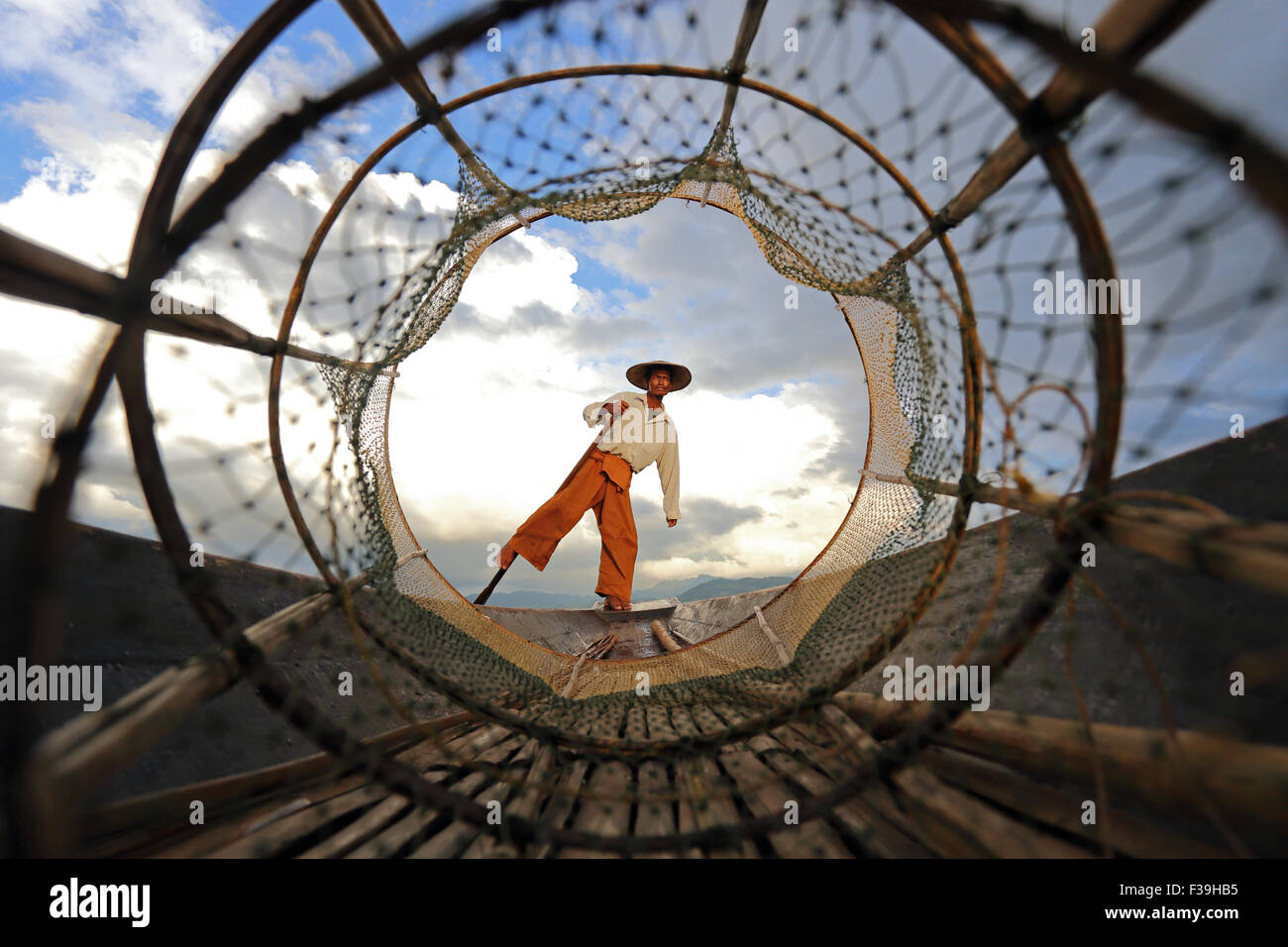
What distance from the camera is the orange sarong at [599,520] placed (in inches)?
201

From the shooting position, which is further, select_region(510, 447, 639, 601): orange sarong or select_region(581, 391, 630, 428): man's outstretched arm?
select_region(581, 391, 630, 428): man's outstretched arm

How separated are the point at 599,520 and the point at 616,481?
44cm

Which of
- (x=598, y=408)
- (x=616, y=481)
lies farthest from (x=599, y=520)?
(x=598, y=408)

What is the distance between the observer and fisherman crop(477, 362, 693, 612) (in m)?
5.18

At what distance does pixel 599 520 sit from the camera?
5.48m

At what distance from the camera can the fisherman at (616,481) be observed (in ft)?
17.0

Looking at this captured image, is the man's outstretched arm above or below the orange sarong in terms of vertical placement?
above

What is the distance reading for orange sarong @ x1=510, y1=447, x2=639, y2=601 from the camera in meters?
5.11

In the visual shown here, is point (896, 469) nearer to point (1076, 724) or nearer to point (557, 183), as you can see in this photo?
point (1076, 724)

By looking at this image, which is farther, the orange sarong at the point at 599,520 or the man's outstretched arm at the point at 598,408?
the man's outstretched arm at the point at 598,408

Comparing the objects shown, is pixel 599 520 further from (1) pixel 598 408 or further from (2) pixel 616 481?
(1) pixel 598 408

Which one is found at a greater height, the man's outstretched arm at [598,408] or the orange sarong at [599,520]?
the man's outstretched arm at [598,408]

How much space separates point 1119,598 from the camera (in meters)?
1.68
